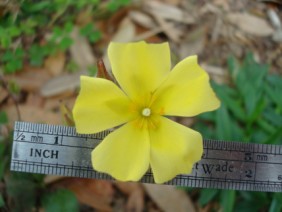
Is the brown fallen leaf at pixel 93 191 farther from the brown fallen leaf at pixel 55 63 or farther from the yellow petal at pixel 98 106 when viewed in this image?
the yellow petal at pixel 98 106

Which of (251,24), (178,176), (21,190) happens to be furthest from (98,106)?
(251,24)

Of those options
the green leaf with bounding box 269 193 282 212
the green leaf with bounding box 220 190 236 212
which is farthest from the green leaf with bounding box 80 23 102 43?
the green leaf with bounding box 269 193 282 212

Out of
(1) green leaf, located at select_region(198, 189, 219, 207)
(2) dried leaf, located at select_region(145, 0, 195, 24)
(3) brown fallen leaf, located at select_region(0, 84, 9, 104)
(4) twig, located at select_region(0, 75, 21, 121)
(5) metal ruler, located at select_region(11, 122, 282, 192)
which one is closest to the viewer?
(5) metal ruler, located at select_region(11, 122, 282, 192)

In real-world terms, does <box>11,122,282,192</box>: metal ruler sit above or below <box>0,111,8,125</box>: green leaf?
below

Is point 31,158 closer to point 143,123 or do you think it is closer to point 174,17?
point 143,123

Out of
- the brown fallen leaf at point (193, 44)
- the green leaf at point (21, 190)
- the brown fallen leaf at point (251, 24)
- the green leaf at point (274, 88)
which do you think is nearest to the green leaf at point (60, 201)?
the green leaf at point (21, 190)

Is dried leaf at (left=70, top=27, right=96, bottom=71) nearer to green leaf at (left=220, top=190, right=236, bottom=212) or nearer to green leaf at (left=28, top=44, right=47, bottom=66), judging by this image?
green leaf at (left=28, top=44, right=47, bottom=66)
